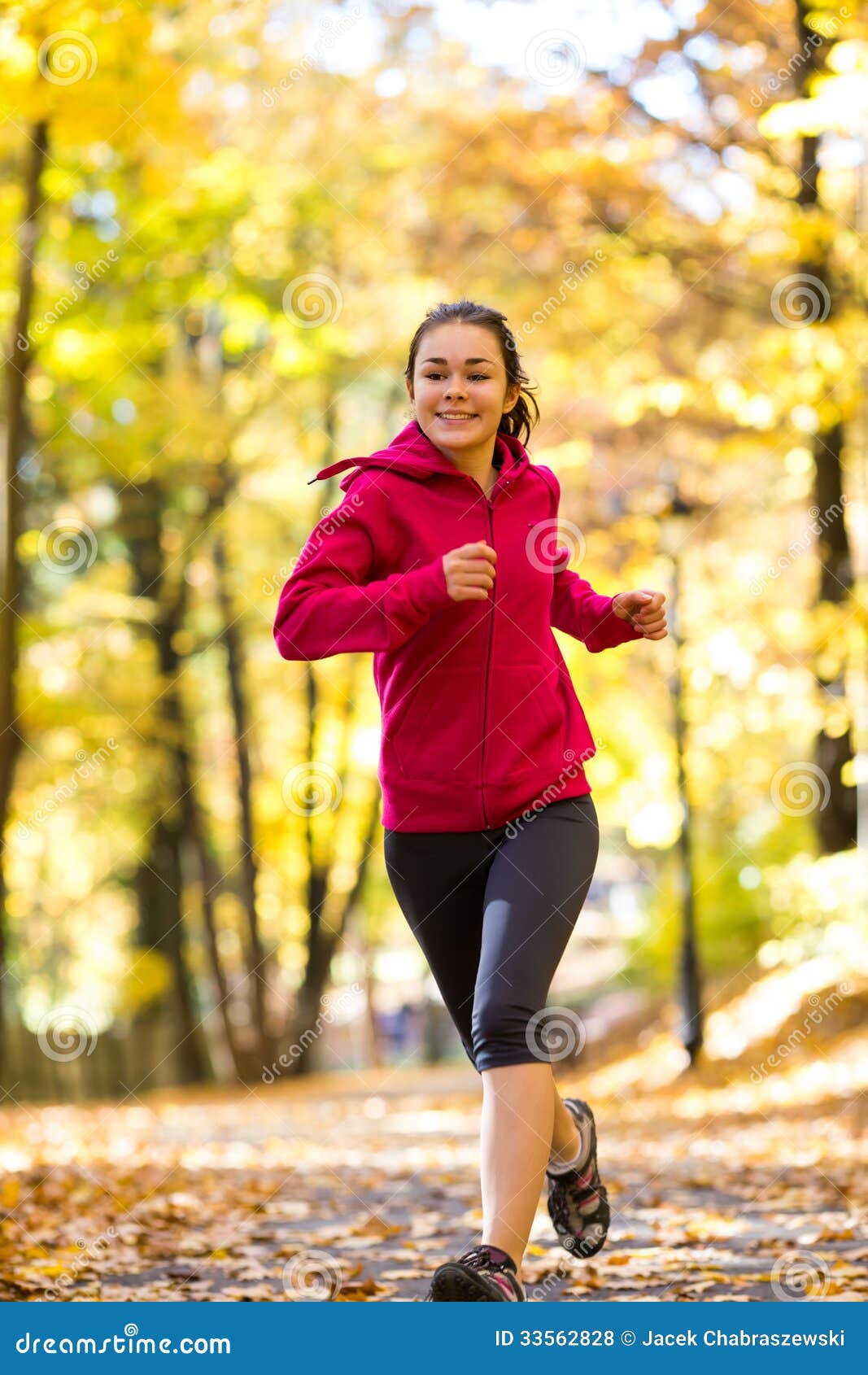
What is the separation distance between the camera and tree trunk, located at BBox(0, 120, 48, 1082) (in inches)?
370

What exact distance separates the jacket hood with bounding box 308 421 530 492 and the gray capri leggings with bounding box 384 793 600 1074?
80 cm

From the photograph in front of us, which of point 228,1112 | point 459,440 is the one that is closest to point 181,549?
point 228,1112

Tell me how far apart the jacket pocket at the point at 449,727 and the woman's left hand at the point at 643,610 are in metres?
0.42

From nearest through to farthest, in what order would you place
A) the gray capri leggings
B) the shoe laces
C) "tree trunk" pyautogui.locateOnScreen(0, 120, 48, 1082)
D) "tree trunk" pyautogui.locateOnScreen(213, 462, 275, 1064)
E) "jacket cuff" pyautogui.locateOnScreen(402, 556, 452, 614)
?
1. the shoe laces
2. "jacket cuff" pyautogui.locateOnScreen(402, 556, 452, 614)
3. the gray capri leggings
4. "tree trunk" pyautogui.locateOnScreen(0, 120, 48, 1082)
5. "tree trunk" pyautogui.locateOnScreen(213, 462, 275, 1064)

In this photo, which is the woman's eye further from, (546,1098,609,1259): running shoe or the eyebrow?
(546,1098,609,1259): running shoe

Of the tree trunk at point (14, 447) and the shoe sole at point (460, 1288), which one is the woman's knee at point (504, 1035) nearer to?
the shoe sole at point (460, 1288)

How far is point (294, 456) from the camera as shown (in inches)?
731

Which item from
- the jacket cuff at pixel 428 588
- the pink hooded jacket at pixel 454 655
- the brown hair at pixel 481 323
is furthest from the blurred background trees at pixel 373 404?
the jacket cuff at pixel 428 588

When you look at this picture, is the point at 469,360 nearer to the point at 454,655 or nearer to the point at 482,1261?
the point at 454,655

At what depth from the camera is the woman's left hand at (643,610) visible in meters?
3.49

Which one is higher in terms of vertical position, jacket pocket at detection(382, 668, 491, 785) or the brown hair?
the brown hair

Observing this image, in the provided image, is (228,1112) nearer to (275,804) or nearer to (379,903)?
(275,804)

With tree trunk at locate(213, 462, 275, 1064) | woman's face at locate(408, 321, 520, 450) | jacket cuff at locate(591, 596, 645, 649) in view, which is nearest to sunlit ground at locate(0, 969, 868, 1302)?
jacket cuff at locate(591, 596, 645, 649)

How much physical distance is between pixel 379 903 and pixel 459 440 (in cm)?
2578
